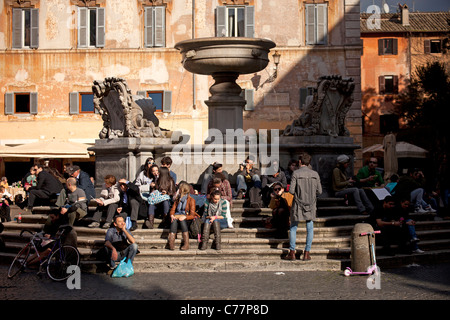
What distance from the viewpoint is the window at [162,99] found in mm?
31109

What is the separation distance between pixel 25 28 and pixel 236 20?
903cm

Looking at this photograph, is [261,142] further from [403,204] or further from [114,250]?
[114,250]

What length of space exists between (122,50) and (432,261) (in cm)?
2138

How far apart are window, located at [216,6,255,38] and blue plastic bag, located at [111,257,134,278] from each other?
69.6 feet

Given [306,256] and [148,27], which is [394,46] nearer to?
[148,27]

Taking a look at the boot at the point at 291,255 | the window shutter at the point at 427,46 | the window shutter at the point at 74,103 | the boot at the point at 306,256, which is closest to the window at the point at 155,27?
the window shutter at the point at 74,103

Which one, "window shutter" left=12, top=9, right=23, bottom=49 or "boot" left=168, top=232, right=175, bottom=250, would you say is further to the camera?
"window shutter" left=12, top=9, right=23, bottom=49

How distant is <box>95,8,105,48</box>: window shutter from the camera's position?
31.3m

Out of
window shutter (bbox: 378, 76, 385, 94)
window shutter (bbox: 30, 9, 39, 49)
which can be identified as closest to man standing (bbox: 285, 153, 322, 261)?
window shutter (bbox: 30, 9, 39, 49)

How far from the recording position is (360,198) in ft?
44.7

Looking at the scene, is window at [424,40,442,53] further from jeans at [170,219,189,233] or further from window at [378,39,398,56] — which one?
jeans at [170,219,189,233]

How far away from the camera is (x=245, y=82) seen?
1235 inches

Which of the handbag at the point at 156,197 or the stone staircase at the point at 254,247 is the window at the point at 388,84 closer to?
the stone staircase at the point at 254,247
